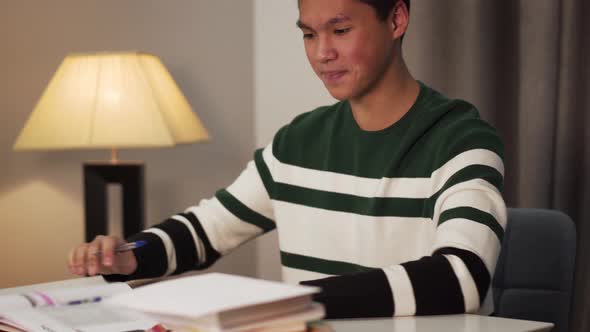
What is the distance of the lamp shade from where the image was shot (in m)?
2.29

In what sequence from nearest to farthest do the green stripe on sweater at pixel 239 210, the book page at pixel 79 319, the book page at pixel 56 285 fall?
the book page at pixel 79 319 < the book page at pixel 56 285 < the green stripe on sweater at pixel 239 210

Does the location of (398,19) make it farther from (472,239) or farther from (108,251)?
(108,251)

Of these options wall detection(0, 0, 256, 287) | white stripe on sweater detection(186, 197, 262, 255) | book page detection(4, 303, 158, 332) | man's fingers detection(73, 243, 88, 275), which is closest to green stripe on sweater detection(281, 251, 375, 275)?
white stripe on sweater detection(186, 197, 262, 255)

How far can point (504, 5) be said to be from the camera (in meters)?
2.23

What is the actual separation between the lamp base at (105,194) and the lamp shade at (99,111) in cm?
11

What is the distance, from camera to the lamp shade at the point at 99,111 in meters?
2.29

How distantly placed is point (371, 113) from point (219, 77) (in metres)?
1.38

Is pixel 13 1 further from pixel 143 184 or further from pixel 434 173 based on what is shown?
pixel 434 173

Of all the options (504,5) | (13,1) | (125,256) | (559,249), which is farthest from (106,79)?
(559,249)

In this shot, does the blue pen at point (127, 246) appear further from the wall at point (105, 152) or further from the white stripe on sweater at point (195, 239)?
the wall at point (105, 152)

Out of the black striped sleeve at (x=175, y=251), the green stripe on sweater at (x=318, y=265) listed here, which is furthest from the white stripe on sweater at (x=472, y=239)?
the black striped sleeve at (x=175, y=251)

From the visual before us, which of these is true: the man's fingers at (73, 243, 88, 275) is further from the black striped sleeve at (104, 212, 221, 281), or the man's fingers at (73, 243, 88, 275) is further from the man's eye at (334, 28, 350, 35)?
the man's eye at (334, 28, 350, 35)

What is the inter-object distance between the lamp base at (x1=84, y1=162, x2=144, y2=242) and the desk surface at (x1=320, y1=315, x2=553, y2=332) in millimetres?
1352

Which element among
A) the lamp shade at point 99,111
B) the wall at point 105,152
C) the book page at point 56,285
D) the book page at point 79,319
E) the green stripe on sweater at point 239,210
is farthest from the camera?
the wall at point 105,152
